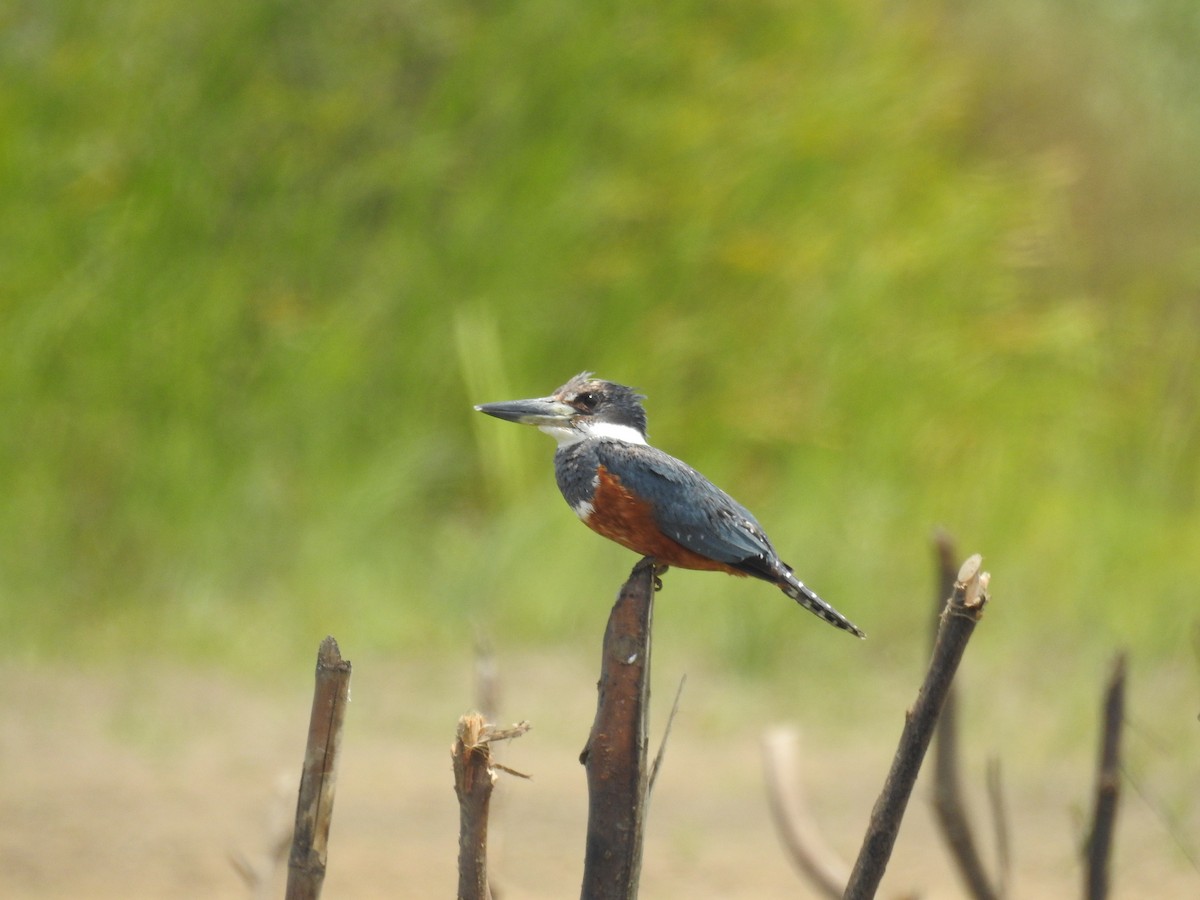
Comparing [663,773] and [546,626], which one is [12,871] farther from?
[546,626]

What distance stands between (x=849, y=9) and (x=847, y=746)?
499cm

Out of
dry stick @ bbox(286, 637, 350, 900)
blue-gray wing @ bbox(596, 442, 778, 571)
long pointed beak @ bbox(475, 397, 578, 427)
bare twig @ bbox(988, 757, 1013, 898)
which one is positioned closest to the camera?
dry stick @ bbox(286, 637, 350, 900)

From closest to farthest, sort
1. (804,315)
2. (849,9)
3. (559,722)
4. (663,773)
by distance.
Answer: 1. (663,773)
2. (559,722)
3. (804,315)
4. (849,9)

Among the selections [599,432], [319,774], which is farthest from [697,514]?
[319,774]

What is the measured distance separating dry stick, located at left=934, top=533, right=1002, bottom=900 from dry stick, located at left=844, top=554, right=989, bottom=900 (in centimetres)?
50

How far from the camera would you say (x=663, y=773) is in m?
4.82

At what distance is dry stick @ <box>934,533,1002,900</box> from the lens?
5.72 feet

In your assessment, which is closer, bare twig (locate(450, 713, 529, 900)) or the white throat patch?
bare twig (locate(450, 713, 529, 900))

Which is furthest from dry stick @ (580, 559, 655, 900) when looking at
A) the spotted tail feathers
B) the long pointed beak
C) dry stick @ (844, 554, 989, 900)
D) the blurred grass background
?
the blurred grass background

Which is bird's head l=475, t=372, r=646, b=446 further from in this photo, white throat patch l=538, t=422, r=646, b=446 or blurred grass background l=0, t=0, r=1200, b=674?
blurred grass background l=0, t=0, r=1200, b=674

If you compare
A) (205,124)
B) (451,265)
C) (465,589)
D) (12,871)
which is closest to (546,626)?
(465,589)

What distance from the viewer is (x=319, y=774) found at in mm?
1125

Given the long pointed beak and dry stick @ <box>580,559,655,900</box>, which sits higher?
the long pointed beak

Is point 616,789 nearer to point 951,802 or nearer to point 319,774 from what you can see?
point 319,774
